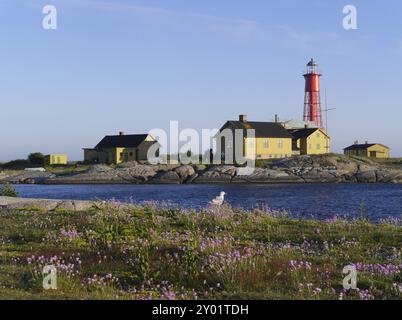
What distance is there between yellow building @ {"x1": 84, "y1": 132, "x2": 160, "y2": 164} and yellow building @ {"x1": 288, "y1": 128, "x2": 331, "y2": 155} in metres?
25.6

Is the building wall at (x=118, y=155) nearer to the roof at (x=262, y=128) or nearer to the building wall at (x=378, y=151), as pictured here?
the roof at (x=262, y=128)

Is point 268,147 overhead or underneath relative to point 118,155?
overhead

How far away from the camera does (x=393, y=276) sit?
30.4 ft

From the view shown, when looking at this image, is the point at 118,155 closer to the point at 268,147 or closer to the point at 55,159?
the point at 55,159

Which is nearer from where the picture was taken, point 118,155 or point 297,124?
point 118,155

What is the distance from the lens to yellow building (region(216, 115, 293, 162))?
8712 cm

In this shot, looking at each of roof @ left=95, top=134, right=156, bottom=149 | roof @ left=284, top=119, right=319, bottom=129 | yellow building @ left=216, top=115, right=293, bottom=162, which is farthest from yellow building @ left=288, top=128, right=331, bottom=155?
roof @ left=95, top=134, right=156, bottom=149

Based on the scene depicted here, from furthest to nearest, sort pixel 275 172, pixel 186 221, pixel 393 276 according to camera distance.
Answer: pixel 275 172
pixel 186 221
pixel 393 276

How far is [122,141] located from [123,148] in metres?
2.14

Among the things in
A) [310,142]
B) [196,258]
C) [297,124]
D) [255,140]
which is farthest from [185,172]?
[196,258]

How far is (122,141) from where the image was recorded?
3875 inches

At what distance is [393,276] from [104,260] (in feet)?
18.3
